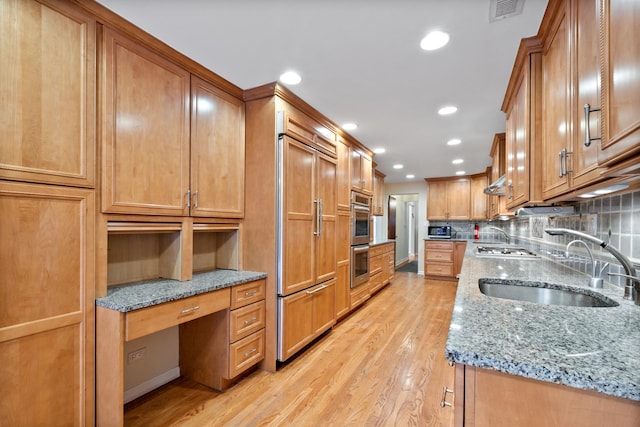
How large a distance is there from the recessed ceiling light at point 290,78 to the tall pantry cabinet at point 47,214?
1.14m

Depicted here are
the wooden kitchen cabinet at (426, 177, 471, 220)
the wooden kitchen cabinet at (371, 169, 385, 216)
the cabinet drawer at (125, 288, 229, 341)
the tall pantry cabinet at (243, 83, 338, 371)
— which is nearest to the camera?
the cabinet drawer at (125, 288, 229, 341)

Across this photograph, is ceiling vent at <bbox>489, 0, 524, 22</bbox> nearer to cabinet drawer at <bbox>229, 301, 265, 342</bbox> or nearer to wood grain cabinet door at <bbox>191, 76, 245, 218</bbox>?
wood grain cabinet door at <bbox>191, 76, 245, 218</bbox>

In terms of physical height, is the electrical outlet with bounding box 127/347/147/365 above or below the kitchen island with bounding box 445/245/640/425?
below

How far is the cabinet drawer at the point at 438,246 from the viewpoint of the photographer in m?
6.17

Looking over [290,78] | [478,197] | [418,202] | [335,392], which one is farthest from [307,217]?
[418,202]

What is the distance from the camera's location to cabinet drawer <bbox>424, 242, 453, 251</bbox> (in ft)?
20.2

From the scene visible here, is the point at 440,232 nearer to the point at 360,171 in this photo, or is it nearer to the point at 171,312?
the point at 360,171

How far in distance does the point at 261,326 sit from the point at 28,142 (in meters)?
1.84

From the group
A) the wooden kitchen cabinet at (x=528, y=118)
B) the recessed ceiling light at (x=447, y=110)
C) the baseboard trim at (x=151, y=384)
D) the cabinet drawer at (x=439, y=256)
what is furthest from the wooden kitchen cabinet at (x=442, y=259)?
the baseboard trim at (x=151, y=384)

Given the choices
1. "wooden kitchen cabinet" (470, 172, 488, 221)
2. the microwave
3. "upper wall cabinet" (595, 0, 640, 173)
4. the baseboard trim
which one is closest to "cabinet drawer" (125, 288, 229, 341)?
the baseboard trim

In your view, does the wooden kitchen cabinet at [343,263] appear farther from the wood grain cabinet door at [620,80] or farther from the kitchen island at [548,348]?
the wood grain cabinet door at [620,80]

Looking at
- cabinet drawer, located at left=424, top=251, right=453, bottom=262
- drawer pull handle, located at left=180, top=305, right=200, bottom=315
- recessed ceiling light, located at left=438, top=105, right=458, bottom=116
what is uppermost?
recessed ceiling light, located at left=438, top=105, right=458, bottom=116

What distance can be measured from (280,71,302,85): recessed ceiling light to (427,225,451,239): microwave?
5276 mm

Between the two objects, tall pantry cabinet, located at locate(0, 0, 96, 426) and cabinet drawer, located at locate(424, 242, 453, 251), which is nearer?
tall pantry cabinet, located at locate(0, 0, 96, 426)
